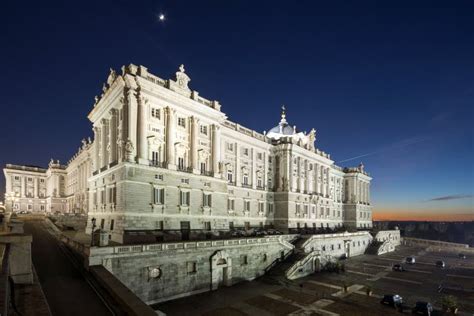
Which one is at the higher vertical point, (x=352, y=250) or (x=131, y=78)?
(x=131, y=78)

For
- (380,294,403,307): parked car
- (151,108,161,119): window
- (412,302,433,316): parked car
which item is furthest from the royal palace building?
(412,302,433,316): parked car

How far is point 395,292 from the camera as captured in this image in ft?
122

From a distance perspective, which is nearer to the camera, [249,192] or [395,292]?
[395,292]

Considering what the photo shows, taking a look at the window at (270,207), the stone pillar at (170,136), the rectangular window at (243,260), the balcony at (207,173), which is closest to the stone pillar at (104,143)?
the stone pillar at (170,136)

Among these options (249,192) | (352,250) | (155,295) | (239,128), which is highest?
(239,128)

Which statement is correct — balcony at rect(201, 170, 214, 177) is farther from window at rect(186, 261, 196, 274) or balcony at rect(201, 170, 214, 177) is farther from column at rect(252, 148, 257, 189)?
column at rect(252, 148, 257, 189)

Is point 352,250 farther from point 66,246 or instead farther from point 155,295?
point 66,246

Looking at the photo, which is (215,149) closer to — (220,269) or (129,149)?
(129,149)

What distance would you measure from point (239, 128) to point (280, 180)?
16.1 metres

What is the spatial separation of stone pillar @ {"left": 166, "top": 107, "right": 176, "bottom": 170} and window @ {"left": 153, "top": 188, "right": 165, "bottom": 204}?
366 cm

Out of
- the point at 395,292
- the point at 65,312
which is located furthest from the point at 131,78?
the point at 395,292

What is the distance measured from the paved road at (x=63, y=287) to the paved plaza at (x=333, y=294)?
9879 millimetres

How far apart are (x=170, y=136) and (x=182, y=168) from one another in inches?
199

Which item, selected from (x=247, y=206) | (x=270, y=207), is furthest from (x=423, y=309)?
(x=270, y=207)
